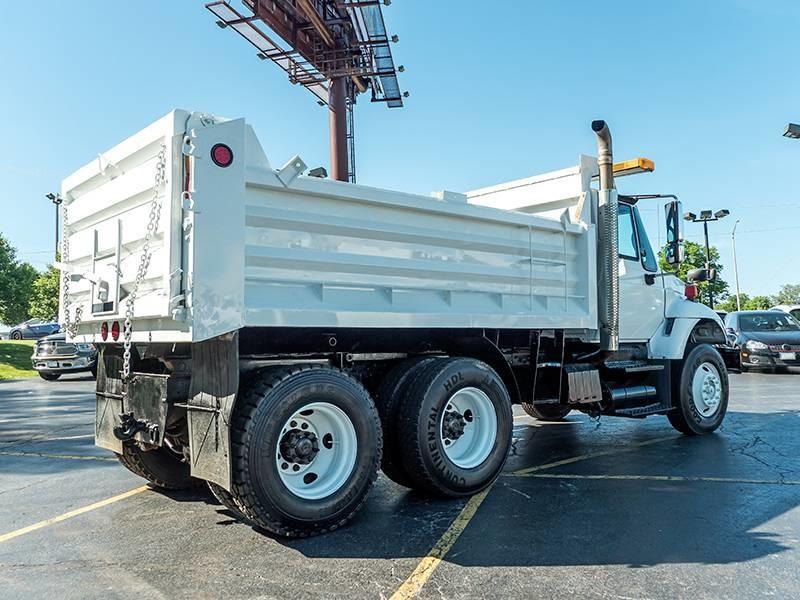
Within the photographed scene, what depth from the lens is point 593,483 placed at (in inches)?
214

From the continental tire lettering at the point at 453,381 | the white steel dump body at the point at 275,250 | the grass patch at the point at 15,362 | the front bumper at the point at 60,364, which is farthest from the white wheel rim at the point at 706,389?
the grass patch at the point at 15,362

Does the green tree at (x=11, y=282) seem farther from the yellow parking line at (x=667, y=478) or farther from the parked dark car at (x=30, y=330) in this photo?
the yellow parking line at (x=667, y=478)

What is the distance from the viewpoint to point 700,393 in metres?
7.66

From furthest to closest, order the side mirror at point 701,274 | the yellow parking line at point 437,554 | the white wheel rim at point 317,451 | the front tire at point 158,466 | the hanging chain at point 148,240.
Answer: the side mirror at point 701,274, the front tire at point 158,466, the white wheel rim at point 317,451, the hanging chain at point 148,240, the yellow parking line at point 437,554

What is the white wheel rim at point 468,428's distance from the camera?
16.7 ft

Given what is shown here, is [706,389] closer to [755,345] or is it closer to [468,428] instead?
[468,428]

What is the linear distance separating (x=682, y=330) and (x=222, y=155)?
19.3 ft

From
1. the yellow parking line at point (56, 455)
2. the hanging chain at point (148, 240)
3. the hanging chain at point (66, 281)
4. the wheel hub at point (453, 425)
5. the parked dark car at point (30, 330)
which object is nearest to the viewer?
the hanging chain at point (148, 240)

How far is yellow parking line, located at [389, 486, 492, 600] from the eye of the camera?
3.29 m

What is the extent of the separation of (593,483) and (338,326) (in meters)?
2.71

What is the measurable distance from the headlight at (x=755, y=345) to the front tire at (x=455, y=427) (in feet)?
45.3

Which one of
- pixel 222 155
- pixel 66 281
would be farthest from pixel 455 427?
pixel 66 281

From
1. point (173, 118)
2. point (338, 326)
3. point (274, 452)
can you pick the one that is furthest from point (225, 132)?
point (274, 452)

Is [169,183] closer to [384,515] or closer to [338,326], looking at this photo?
[338,326]
